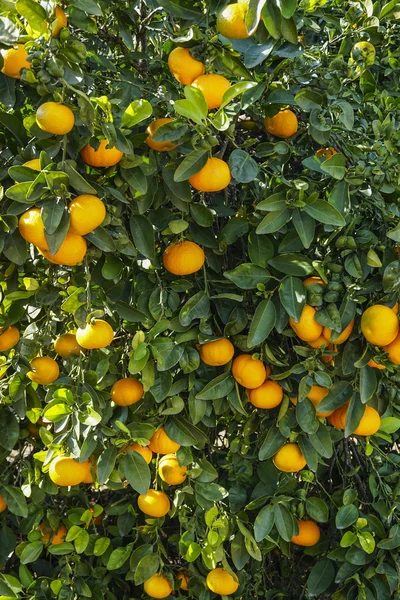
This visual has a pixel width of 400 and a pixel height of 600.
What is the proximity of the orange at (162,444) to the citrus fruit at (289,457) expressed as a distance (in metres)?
0.23

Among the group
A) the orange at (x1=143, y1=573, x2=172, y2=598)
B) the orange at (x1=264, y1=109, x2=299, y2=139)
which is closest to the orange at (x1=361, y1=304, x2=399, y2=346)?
the orange at (x1=264, y1=109, x2=299, y2=139)

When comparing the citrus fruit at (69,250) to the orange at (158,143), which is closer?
the citrus fruit at (69,250)

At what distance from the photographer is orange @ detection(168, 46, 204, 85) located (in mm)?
1127

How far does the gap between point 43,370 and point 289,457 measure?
0.59 m

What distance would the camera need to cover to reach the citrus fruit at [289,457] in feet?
4.58

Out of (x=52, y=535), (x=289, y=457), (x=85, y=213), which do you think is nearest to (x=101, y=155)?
Answer: (x=85, y=213)

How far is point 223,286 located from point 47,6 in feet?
2.22

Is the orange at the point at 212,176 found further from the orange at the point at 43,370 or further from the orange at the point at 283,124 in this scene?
the orange at the point at 43,370

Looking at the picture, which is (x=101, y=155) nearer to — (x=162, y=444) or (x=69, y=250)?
(x=69, y=250)

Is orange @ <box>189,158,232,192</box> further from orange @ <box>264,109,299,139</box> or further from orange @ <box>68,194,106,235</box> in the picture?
orange @ <box>264,109,299,139</box>

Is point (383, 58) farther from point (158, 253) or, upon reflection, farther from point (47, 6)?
point (47, 6)

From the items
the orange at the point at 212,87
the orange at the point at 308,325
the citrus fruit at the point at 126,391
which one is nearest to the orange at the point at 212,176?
the orange at the point at 212,87

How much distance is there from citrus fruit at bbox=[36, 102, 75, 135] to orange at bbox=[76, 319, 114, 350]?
0.36 m

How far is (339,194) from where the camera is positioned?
4.10ft
